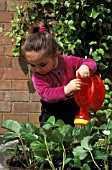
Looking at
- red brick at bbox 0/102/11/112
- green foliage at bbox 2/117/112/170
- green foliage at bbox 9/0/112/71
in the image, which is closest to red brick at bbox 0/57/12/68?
green foliage at bbox 9/0/112/71

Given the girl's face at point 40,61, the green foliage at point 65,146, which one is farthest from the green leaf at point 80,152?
the girl's face at point 40,61

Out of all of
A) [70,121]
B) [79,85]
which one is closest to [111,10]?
[70,121]

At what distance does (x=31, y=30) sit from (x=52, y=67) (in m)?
1.55

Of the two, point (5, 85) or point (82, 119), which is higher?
point (82, 119)

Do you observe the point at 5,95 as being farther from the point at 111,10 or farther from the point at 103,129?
the point at 103,129

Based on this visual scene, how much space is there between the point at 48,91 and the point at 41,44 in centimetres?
29

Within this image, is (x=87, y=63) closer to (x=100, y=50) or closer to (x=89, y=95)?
(x=89, y=95)

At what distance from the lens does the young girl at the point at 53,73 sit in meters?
2.46

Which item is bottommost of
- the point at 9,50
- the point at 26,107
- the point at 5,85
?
the point at 26,107

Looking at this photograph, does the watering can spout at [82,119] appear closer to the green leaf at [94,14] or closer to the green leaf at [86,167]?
the green leaf at [86,167]

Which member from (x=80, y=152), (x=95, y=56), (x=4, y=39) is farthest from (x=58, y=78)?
(x=4, y=39)

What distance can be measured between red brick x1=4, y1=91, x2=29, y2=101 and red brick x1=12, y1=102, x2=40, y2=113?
0.05 meters

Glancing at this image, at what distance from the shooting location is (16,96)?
13.9 feet

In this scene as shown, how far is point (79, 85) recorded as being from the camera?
7.61 feet
